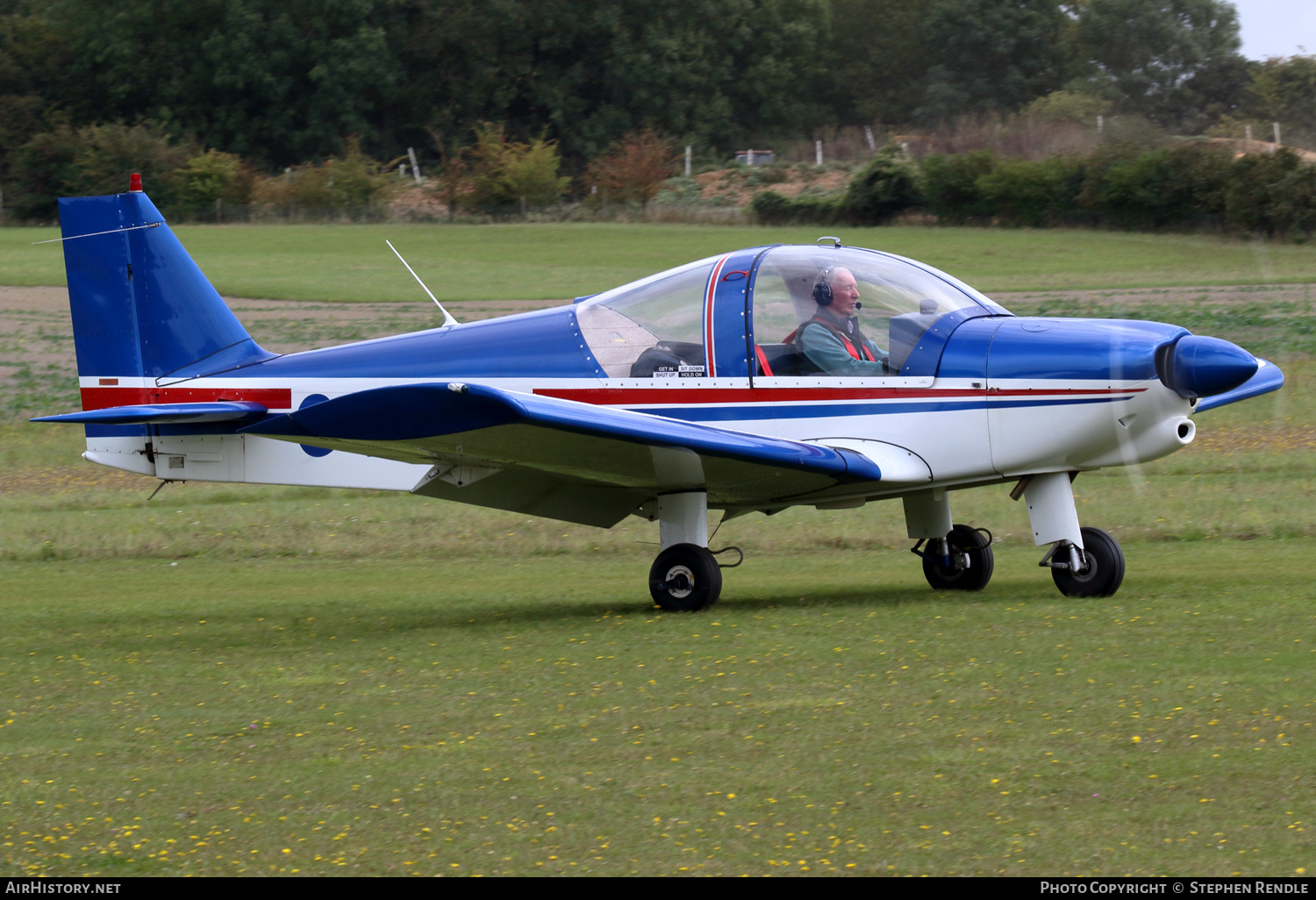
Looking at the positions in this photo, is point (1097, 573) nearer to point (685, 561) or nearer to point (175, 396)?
point (685, 561)

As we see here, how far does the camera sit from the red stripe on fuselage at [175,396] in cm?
1002

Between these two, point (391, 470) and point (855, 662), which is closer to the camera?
point (855, 662)

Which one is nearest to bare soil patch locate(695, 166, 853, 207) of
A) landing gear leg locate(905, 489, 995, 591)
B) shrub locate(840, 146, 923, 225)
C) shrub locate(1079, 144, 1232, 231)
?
shrub locate(840, 146, 923, 225)

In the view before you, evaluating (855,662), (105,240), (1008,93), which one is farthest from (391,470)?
(1008,93)

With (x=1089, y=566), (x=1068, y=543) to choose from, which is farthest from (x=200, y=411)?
(x=1089, y=566)

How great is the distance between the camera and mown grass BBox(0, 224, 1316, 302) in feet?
118

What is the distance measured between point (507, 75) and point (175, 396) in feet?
197

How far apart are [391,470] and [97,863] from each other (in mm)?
5468

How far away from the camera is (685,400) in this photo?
30.0 feet

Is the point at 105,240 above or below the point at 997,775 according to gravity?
above

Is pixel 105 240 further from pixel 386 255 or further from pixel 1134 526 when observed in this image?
pixel 386 255

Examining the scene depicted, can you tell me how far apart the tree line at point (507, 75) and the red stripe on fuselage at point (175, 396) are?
48367 millimetres

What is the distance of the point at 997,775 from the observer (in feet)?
16.4

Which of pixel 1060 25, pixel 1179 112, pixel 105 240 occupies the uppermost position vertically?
pixel 1060 25
